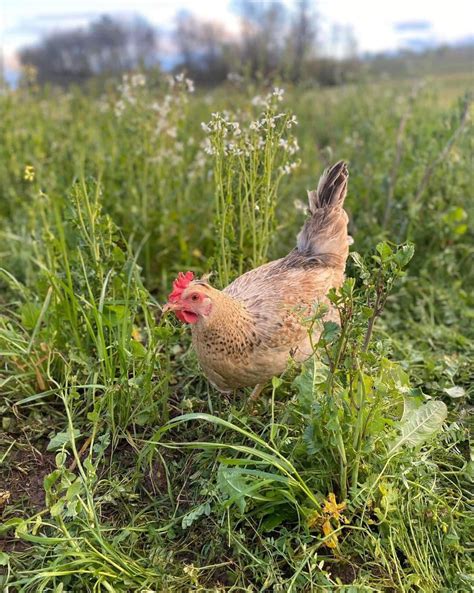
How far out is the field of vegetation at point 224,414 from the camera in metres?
2.04

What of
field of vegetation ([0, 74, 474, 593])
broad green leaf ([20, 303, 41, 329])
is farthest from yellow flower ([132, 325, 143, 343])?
broad green leaf ([20, 303, 41, 329])

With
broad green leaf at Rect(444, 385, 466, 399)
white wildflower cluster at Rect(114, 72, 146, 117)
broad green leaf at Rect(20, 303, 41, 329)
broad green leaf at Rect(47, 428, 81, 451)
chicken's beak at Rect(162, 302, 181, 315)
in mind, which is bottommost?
broad green leaf at Rect(444, 385, 466, 399)

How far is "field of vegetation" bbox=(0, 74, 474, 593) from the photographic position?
2.04 meters

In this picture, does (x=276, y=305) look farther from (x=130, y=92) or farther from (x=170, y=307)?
(x=130, y=92)

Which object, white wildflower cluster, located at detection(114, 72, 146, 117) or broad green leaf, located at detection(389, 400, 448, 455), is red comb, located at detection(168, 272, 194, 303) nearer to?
broad green leaf, located at detection(389, 400, 448, 455)

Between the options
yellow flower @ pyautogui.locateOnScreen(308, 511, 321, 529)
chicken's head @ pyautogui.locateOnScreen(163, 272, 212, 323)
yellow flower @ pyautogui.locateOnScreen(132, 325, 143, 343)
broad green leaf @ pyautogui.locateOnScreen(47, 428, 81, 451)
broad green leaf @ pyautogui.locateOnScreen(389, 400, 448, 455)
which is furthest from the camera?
yellow flower @ pyautogui.locateOnScreen(132, 325, 143, 343)

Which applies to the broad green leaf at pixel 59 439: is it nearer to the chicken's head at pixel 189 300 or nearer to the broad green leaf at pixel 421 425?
the chicken's head at pixel 189 300

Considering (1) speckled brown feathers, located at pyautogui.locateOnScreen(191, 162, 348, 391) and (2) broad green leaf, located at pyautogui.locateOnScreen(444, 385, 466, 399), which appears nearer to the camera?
(1) speckled brown feathers, located at pyautogui.locateOnScreen(191, 162, 348, 391)

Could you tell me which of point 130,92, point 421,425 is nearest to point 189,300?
point 421,425

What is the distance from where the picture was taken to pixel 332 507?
203cm

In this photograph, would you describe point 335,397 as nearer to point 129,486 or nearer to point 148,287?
point 129,486

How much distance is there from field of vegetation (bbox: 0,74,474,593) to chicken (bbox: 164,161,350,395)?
158 millimetres

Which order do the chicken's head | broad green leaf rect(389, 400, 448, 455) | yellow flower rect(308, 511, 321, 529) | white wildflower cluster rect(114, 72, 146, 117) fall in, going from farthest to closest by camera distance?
white wildflower cluster rect(114, 72, 146, 117)
the chicken's head
broad green leaf rect(389, 400, 448, 455)
yellow flower rect(308, 511, 321, 529)

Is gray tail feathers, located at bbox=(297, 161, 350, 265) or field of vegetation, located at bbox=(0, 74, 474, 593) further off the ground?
gray tail feathers, located at bbox=(297, 161, 350, 265)
